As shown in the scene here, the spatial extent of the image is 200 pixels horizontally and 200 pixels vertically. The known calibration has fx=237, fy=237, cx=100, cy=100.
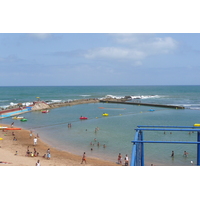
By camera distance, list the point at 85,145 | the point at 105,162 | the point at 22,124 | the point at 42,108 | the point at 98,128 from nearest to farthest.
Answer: the point at 105,162
the point at 85,145
the point at 98,128
the point at 22,124
the point at 42,108

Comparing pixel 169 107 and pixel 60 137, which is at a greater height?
pixel 169 107

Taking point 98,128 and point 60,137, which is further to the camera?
point 98,128

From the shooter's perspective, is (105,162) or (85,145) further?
(85,145)

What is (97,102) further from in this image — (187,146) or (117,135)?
(187,146)

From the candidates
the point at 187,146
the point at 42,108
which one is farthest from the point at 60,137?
the point at 42,108

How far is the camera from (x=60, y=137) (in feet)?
86.2

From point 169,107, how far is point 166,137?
3009 centimetres

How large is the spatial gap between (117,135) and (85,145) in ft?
16.7

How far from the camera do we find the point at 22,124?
35.1 meters

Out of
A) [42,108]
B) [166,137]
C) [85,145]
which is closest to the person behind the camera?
[85,145]

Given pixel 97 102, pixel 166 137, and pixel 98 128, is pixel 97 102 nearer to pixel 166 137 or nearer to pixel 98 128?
pixel 98 128

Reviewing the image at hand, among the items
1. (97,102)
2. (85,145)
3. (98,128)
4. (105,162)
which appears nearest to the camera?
(105,162)

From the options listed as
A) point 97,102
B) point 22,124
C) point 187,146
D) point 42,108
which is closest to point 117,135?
point 187,146

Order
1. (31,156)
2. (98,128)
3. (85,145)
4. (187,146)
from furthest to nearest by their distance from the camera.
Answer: (98,128) < (85,145) < (187,146) < (31,156)
